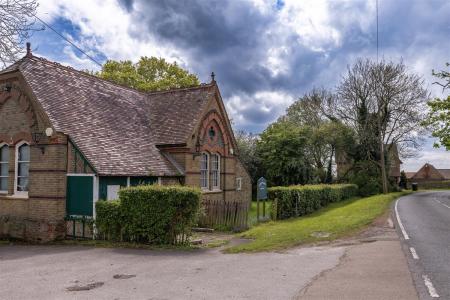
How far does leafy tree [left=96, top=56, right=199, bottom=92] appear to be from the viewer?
4228 cm

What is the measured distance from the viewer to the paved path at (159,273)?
8.19 metres

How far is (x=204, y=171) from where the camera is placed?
24.4 metres

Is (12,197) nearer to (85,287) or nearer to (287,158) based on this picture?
(85,287)

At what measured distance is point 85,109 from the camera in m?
19.4

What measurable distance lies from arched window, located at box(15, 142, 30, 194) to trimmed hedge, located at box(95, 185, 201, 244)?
4996 mm

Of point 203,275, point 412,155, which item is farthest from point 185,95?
point 412,155

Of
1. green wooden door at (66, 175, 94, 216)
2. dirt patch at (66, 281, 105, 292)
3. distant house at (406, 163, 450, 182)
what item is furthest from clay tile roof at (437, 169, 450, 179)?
dirt patch at (66, 281, 105, 292)

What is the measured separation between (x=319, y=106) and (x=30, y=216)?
4488cm

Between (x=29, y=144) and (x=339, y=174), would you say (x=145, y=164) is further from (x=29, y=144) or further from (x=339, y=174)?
(x=339, y=174)

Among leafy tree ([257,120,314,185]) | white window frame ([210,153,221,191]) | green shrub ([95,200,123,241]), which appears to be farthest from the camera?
leafy tree ([257,120,314,185])

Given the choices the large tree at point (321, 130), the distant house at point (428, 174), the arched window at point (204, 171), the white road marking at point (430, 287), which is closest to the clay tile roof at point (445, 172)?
the distant house at point (428, 174)

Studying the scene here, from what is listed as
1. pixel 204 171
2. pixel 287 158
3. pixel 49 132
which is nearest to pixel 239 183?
pixel 204 171

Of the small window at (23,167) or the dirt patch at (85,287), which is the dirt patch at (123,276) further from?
the small window at (23,167)

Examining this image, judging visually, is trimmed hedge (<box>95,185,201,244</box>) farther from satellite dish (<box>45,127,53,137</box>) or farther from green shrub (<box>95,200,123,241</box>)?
satellite dish (<box>45,127,53,137</box>)
